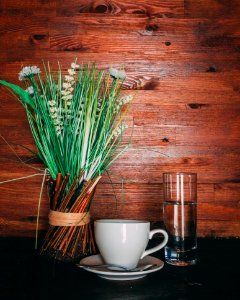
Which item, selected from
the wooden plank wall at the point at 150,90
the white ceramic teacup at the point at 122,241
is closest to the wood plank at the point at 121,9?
the wooden plank wall at the point at 150,90

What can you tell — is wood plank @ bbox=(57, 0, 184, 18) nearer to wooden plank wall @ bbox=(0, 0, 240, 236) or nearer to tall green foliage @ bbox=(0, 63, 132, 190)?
wooden plank wall @ bbox=(0, 0, 240, 236)

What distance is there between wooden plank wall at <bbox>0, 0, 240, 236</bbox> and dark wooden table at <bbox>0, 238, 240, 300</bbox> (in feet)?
1.03

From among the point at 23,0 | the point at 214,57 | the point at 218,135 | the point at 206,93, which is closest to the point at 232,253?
the point at 218,135

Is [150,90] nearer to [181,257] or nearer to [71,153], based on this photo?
[71,153]

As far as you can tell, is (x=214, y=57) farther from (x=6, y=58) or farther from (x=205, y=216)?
(x=6, y=58)

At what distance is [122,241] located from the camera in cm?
82

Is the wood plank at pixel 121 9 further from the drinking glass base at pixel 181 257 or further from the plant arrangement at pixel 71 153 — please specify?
the drinking glass base at pixel 181 257

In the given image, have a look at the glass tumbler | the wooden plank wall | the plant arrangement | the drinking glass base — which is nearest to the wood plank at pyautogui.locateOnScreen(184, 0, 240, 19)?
the wooden plank wall

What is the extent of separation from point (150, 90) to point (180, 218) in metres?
0.53

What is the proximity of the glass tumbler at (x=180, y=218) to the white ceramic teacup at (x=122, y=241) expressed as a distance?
0.47 ft

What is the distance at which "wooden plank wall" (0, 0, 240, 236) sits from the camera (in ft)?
4.24

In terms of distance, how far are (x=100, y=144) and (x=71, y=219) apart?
23 centimetres

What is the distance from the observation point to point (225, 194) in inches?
50.7

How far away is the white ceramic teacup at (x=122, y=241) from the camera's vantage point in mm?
824
